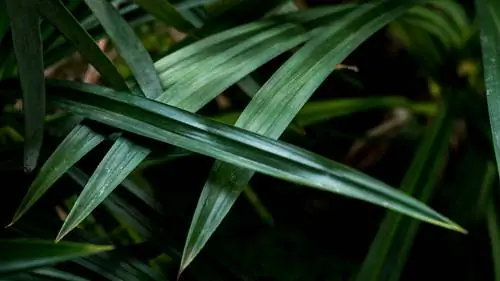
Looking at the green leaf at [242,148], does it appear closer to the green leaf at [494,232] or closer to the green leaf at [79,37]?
the green leaf at [79,37]

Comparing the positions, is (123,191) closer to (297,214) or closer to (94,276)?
(94,276)

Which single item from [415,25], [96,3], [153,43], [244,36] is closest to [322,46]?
[244,36]

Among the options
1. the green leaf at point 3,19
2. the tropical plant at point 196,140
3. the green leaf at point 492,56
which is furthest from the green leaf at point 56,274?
the green leaf at point 492,56

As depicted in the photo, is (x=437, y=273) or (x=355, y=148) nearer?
(x=437, y=273)

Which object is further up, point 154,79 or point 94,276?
point 154,79

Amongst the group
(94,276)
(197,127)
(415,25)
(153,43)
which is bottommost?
(94,276)
